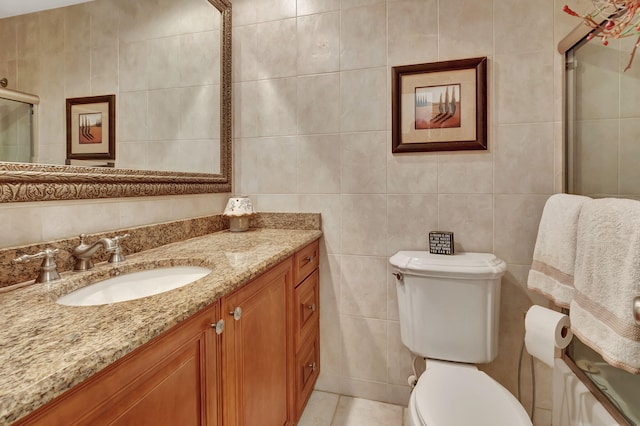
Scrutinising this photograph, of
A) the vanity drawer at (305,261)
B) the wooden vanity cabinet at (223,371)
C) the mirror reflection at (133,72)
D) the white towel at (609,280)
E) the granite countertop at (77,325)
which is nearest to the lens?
the granite countertop at (77,325)

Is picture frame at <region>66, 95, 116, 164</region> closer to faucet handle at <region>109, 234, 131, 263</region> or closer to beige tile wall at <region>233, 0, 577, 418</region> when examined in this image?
faucet handle at <region>109, 234, 131, 263</region>

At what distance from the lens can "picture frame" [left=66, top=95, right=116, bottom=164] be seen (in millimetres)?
992

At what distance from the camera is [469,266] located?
4.34 feet

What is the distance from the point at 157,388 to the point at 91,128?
0.88m

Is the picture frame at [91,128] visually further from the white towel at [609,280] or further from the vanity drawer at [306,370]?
the white towel at [609,280]

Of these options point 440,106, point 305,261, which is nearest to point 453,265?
point 305,261

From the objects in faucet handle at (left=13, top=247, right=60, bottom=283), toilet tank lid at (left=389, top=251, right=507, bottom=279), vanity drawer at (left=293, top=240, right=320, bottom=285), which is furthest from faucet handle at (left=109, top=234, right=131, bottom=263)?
toilet tank lid at (left=389, top=251, right=507, bottom=279)

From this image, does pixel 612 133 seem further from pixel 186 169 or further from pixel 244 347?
pixel 186 169

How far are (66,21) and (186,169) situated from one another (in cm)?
69

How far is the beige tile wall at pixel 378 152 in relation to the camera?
147cm

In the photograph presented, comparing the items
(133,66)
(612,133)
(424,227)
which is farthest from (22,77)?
(612,133)

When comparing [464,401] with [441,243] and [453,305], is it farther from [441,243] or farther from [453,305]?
[441,243]

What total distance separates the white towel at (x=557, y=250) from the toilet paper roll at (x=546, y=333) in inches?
2.4

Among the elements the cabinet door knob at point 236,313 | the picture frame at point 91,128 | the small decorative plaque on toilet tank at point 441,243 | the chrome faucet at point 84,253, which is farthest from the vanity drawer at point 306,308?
the picture frame at point 91,128
